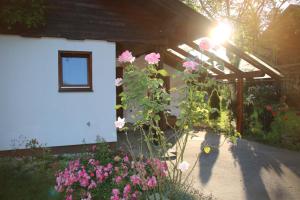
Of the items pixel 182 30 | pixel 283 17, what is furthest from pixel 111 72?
pixel 283 17

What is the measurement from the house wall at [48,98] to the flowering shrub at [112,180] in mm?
3811

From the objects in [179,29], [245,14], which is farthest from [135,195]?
[245,14]

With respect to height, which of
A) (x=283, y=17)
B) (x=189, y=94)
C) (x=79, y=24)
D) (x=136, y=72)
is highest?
(x=283, y=17)

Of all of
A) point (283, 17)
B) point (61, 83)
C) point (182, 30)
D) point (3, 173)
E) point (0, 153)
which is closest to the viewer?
point (3, 173)

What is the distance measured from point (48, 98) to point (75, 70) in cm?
108

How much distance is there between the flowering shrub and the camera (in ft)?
15.6

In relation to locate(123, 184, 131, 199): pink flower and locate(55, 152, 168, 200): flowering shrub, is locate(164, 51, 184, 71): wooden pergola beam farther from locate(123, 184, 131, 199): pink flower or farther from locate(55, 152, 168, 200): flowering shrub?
locate(123, 184, 131, 199): pink flower

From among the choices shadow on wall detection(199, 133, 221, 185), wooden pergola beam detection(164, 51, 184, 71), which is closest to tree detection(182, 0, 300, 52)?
wooden pergola beam detection(164, 51, 184, 71)

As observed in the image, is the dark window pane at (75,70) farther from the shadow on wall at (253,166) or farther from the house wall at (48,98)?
the shadow on wall at (253,166)

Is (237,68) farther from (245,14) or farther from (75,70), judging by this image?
(245,14)

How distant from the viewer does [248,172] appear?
25.9 feet

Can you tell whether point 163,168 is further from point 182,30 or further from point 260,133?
point 260,133

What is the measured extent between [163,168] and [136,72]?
1444 millimetres

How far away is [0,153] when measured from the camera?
8.40 m
